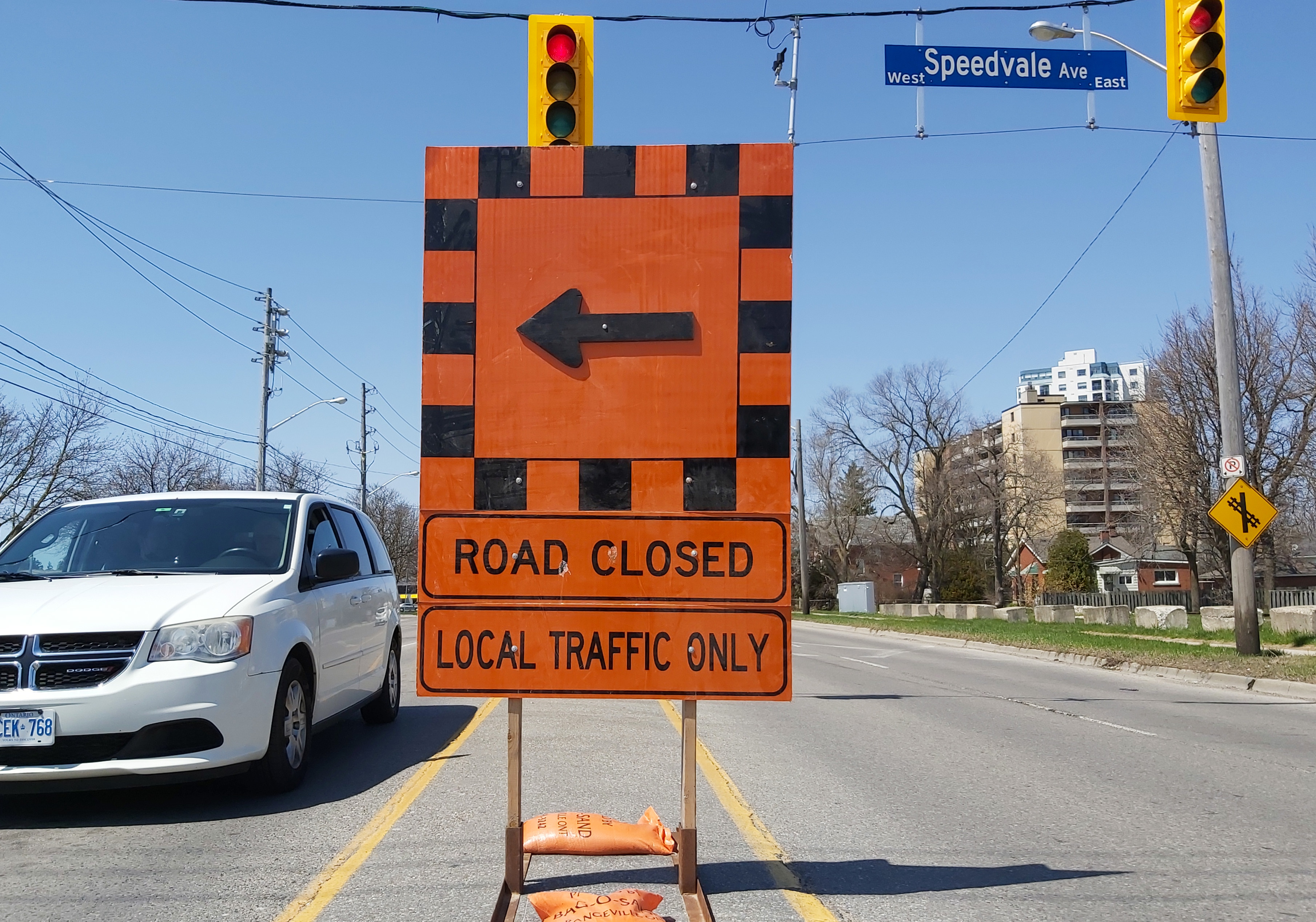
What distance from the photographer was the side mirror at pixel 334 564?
22.3 ft

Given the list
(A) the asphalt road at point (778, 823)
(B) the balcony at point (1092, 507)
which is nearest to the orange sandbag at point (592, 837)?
(A) the asphalt road at point (778, 823)

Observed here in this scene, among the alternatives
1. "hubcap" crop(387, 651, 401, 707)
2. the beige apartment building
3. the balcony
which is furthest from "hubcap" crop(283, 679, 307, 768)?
the balcony

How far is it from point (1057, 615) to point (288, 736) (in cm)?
3267

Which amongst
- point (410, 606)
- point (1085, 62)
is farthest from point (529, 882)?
point (410, 606)

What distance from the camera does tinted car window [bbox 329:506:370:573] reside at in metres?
8.52

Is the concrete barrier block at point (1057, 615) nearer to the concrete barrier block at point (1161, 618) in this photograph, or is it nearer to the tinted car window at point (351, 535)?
the concrete barrier block at point (1161, 618)

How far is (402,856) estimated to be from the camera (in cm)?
507

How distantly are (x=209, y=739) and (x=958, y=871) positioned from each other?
385 cm

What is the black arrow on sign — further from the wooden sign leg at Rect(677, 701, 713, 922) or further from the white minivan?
the white minivan

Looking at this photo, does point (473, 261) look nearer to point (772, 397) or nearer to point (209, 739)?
point (772, 397)

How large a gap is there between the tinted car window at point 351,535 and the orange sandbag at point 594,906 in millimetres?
4760

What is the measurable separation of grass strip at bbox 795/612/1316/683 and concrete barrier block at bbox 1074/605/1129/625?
2.23 feet

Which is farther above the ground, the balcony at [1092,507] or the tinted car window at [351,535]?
the balcony at [1092,507]

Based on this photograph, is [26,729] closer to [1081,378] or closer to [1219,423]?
[1219,423]
